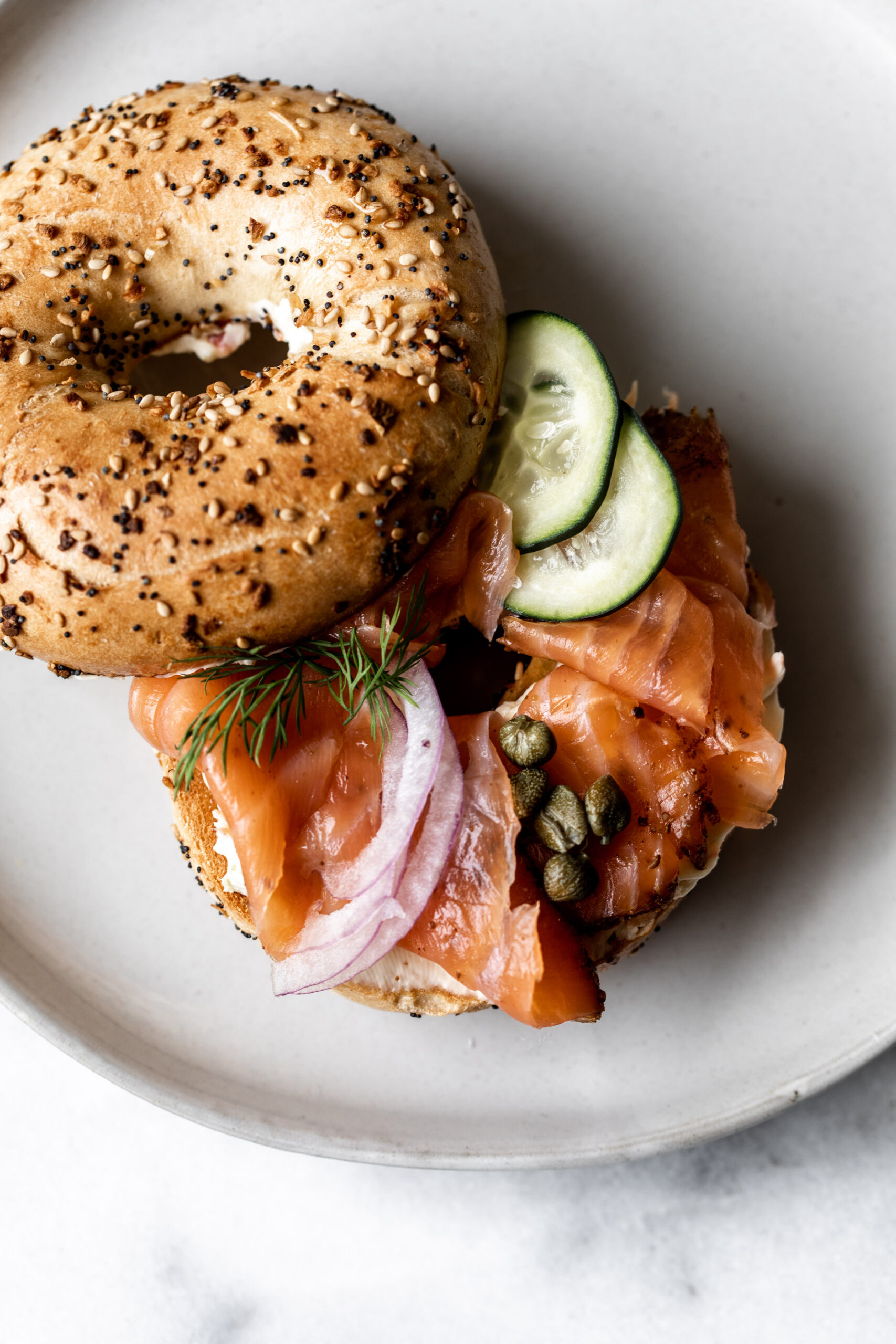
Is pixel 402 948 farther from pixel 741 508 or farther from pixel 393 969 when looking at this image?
pixel 741 508

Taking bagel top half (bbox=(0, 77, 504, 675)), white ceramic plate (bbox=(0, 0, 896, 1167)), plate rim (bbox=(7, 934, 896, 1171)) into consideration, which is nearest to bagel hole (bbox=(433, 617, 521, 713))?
bagel top half (bbox=(0, 77, 504, 675))

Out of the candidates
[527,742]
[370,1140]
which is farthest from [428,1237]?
[527,742]

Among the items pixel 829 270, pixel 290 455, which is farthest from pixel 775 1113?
pixel 829 270

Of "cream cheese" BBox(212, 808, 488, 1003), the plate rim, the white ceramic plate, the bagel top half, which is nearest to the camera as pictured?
the bagel top half

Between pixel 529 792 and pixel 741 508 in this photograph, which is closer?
pixel 529 792

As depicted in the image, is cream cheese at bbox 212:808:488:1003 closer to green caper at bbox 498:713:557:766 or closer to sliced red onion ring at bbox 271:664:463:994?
sliced red onion ring at bbox 271:664:463:994

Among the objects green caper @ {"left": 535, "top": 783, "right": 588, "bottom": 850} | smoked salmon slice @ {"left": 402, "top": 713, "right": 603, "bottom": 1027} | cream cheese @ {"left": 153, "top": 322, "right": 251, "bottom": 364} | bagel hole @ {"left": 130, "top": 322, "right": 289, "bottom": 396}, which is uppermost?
cream cheese @ {"left": 153, "top": 322, "right": 251, "bottom": 364}

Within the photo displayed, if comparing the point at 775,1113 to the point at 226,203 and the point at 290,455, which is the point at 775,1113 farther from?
the point at 226,203

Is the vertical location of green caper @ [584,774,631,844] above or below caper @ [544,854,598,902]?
above
